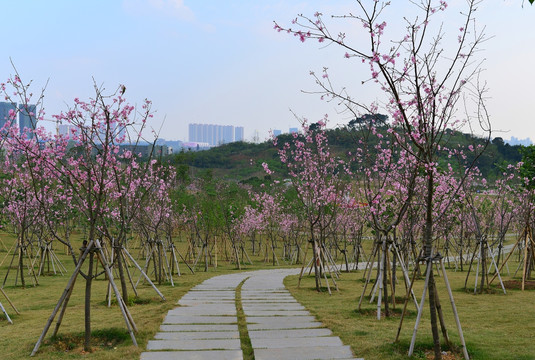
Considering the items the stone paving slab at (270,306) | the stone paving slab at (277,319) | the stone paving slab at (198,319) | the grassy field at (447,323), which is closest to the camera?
the grassy field at (447,323)

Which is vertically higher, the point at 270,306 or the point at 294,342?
the point at 294,342

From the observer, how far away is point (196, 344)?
265 inches

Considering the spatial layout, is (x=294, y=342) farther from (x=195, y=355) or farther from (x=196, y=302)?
(x=196, y=302)

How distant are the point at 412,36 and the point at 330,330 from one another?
15.0 ft

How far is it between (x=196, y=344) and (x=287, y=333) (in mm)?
1487

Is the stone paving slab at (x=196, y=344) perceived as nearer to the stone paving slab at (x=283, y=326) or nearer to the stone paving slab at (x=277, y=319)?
the stone paving slab at (x=283, y=326)

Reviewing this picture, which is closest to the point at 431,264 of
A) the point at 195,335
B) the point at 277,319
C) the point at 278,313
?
the point at 277,319

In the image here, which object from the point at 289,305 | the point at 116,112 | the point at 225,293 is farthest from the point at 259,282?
the point at 116,112

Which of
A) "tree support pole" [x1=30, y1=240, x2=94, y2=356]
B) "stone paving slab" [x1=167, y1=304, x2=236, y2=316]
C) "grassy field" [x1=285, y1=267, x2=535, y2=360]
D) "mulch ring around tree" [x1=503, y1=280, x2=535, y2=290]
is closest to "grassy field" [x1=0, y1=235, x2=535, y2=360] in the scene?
"grassy field" [x1=285, y1=267, x2=535, y2=360]

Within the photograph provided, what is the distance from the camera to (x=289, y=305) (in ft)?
34.8

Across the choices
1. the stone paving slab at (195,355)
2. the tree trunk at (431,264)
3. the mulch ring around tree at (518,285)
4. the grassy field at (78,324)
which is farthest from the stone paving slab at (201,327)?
the mulch ring around tree at (518,285)

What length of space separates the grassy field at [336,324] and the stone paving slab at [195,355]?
0.27 meters

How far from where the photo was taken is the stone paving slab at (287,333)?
285 inches

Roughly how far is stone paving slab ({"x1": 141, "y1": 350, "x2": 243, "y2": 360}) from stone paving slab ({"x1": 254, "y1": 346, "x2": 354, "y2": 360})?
0.30 metres
